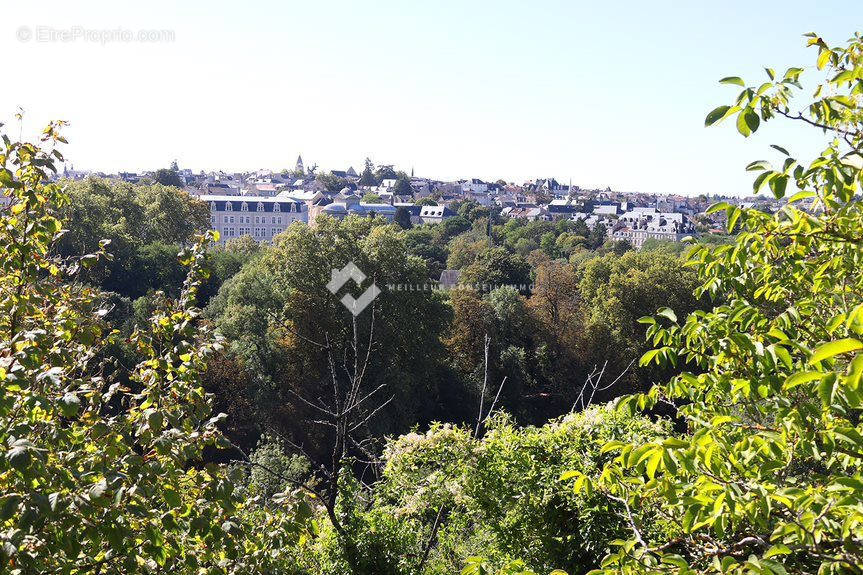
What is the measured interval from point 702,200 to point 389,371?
165 meters

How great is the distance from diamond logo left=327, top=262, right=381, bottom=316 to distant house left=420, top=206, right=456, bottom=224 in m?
83.9

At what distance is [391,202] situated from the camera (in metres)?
120

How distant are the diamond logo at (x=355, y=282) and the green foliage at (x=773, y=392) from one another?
18.9 m

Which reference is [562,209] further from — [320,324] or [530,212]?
[320,324]

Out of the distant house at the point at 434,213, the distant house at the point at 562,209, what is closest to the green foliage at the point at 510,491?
the distant house at the point at 434,213

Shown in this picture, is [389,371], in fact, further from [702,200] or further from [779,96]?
[702,200]

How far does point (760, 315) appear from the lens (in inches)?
146

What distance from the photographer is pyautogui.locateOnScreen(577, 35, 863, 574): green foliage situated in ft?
8.21

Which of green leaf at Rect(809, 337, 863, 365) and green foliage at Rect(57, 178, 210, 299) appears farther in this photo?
green foliage at Rect(57, 178, 210, 299)

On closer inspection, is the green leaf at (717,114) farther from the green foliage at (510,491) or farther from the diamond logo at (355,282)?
the diamond logo at (355,282)

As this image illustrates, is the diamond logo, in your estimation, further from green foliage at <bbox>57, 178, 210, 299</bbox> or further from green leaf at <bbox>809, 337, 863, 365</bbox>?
green leaf at <bbox>809, 337, 863, 365</bbox>

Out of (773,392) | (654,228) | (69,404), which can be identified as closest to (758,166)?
(773,392)

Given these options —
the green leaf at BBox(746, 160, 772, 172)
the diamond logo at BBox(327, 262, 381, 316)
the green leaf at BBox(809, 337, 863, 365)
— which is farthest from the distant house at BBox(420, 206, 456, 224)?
the green leaf at BBox(809, 337, 863, 365)

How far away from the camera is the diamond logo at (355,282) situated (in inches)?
909
